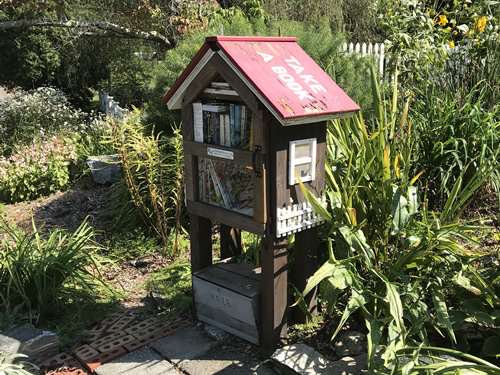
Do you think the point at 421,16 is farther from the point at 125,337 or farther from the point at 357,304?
the point at 125,337

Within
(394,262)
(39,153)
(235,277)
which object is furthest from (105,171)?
(394,262)

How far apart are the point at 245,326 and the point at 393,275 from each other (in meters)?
0.99

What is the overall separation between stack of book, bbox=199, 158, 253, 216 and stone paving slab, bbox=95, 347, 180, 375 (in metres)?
1.03

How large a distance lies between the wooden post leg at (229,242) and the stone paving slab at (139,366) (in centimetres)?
99

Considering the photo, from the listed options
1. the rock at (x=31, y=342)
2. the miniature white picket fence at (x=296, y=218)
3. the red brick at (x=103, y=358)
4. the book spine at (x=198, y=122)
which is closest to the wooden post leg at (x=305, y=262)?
the miniature white picket fence at (x=296, y=218)

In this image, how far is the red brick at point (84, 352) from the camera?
320 centimetres

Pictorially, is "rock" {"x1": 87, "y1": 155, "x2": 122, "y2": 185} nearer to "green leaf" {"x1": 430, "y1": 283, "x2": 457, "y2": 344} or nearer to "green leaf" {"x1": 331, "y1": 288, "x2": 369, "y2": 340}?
"green leaf" {"x1": 331, "y1": 288, "x2": 369, "y2": 340}

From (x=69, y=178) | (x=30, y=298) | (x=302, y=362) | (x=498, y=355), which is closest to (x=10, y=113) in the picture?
(x=69, y=178)

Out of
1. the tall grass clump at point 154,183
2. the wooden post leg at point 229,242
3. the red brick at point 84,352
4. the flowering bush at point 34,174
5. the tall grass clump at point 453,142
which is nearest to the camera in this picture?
the red brick at point 84,352

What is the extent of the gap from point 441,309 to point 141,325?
2010mm

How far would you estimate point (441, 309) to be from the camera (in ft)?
8.66

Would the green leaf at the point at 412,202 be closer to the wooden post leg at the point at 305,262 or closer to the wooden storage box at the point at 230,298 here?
the wooden post leg at the point at 305,262

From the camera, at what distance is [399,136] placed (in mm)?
3389

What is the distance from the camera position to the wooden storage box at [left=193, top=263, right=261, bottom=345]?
3.15 m
